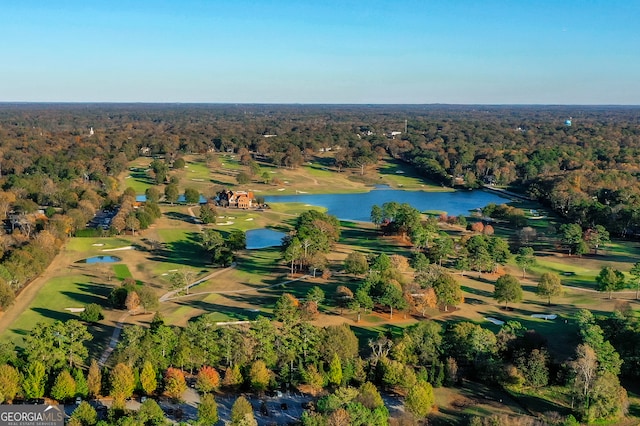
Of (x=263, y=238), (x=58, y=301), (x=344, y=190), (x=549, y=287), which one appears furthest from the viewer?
(x=344, y=190)

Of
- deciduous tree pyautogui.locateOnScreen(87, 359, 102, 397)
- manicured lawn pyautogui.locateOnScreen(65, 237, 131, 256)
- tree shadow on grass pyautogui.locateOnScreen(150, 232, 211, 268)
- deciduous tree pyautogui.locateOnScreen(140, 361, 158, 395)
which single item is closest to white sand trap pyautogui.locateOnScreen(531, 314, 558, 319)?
deciduous tree pyautogui.locateOnScreen(140, 361, 158, 395)

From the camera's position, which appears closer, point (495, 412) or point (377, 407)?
point (377, 407)

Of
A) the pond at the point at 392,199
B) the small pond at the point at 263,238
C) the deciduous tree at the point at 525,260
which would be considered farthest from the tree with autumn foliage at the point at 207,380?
the pond at the point at 392,199

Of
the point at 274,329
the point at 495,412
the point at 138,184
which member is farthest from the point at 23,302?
the point at 138,184

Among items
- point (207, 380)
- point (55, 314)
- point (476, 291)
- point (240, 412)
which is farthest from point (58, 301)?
point (476, 291)

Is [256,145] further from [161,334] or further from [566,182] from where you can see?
[161,334]

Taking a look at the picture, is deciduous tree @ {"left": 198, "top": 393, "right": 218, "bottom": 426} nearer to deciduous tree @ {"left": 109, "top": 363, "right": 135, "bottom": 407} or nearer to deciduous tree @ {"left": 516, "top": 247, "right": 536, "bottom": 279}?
deciduous tree @ {"left": 109, "top": 363, "right": 135, "bottom": 407}

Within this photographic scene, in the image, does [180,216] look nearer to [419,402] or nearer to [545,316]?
[545,316]
